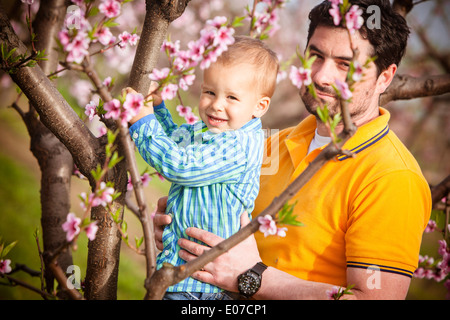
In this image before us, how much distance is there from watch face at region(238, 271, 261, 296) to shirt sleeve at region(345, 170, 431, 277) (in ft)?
1.25

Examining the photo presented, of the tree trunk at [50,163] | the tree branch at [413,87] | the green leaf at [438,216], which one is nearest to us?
the tree trunk at [50,163]

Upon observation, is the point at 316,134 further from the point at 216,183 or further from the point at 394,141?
the point at 216,183

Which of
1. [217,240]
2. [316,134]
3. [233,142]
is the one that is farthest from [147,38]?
[316,134]

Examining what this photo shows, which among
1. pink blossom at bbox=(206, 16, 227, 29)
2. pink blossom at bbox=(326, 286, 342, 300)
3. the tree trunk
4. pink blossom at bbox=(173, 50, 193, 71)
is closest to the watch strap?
pink blossom at bbox=(326, 286, 342, 300)

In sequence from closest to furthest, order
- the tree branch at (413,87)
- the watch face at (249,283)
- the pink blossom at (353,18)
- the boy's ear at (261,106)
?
the pink blossom at (353,18) → the watch face at (249,283) → the boy's ear at (261,106) → the tree branch at (413,87)

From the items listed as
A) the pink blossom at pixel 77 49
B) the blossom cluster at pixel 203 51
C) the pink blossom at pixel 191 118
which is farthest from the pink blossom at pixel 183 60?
the pink blossom at pixel 191 118

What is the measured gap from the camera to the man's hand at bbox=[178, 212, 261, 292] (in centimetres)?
166

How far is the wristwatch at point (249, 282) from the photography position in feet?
5.61

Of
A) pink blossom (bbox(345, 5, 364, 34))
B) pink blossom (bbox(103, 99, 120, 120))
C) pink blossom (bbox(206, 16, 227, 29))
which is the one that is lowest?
pink blossom (bbox(103, 99, 120, 120))

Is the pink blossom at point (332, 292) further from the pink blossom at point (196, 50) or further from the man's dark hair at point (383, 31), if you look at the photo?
the man's dark hair at point (383, 31)

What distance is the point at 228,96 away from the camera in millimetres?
1773

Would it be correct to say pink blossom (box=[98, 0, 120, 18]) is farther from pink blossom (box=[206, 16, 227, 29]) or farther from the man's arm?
the man's arm

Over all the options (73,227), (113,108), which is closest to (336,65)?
(113,108)

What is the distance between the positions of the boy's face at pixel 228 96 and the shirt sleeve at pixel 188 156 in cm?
11
